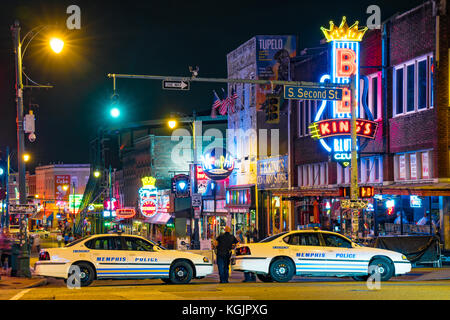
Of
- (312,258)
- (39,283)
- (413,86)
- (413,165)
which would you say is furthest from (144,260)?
(413,86)

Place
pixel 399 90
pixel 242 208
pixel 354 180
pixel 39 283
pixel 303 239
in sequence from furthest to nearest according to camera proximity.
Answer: pixel 242 208 < pixel 399 90 < pixel 354 180 < pixel 39 283 < pixel 303 239

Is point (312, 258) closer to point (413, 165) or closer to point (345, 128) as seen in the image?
point (413, 165)

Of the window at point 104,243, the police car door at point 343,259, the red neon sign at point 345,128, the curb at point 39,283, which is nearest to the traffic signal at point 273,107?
the police car door at point 343,259

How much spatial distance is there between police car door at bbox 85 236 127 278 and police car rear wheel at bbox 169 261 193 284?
1.45 metres

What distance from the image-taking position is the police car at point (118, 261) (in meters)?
18.5

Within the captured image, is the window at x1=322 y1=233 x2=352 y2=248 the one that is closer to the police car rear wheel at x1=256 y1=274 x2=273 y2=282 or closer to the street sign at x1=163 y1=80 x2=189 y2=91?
the police car rear wheel at x1=256 y1=274 x2=273 y2=282

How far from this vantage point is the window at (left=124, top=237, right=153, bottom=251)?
1914 centimetres

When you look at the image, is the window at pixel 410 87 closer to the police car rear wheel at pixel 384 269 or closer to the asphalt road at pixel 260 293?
the police car rear wheel at pixel 384 269

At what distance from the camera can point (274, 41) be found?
44719mm

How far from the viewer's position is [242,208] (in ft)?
148

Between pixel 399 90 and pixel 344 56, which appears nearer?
pixel 399 90

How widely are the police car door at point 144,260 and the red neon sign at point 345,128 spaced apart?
1229 centimetres

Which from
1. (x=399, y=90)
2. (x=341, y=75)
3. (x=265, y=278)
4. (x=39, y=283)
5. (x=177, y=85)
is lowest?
(x=39, y=283)

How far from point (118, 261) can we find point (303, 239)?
523 centimetres
